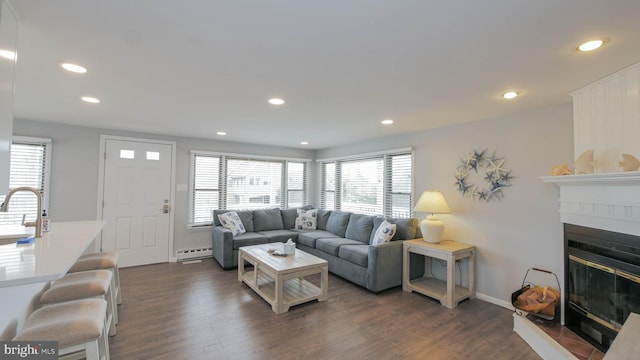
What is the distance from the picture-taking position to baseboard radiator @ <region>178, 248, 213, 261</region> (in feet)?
16.0

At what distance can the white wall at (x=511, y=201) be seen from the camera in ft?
9.25

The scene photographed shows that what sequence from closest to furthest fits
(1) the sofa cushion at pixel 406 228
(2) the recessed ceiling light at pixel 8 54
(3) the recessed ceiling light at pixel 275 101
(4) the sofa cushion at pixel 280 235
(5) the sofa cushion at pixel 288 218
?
(2) the recessed ceiling light at pixel 8 54 < (3) the recessed ceiling light at pixel 275 101 < (1) the sofa cushion at pixel 406 228 < (4) the sofa cushion at pixel 280 235 < (5) the sofa cushion at pixel 288 218

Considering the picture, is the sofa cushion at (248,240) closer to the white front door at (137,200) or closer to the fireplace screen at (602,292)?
the white front door at (137,200)

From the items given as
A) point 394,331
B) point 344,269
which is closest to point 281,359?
point 394,331

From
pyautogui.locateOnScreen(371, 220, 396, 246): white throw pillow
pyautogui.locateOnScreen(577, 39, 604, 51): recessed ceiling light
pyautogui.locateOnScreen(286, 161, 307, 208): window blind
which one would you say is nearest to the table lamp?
pyautogui.locateOnScreen(371, 220, 396, 246): white throw pillow

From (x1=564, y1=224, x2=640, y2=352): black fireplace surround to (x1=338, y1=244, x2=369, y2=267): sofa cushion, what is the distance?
6.67 ft

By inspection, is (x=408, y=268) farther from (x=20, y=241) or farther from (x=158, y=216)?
(x=158, y=216)

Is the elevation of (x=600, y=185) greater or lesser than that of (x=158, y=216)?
greater

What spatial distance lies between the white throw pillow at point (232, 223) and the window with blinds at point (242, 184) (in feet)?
1.79

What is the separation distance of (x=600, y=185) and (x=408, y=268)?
2164mm

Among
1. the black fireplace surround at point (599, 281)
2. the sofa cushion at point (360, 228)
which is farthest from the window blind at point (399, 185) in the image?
the black fireplace surround at point (599, 281)

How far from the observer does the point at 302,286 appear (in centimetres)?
356

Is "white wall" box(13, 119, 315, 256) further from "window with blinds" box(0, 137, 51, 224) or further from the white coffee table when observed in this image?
the white coffee table

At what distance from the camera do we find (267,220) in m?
5.38
